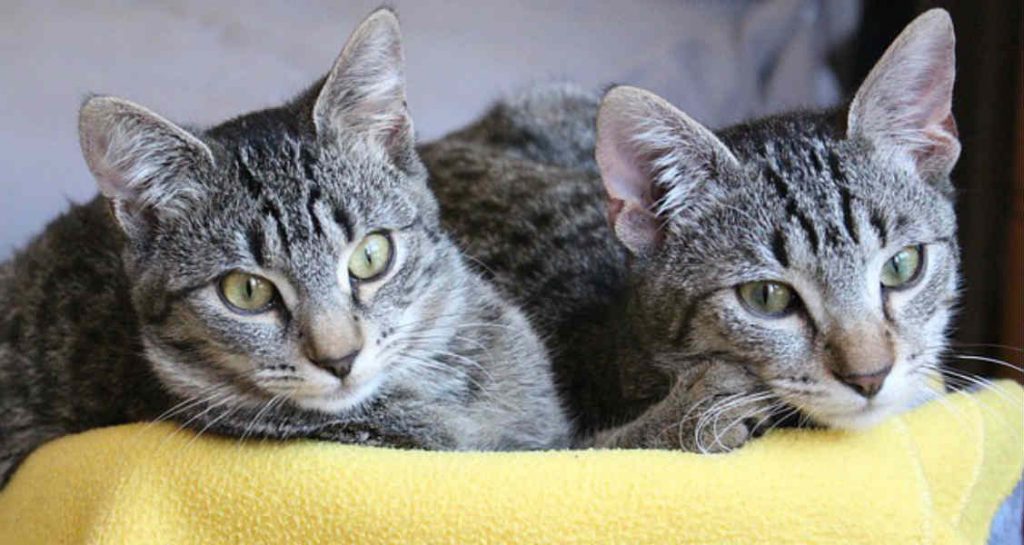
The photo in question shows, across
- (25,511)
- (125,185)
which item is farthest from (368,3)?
(25,511)

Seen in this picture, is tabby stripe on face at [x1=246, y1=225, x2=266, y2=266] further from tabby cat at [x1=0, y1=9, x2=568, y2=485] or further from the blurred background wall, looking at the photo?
the blurred background wall

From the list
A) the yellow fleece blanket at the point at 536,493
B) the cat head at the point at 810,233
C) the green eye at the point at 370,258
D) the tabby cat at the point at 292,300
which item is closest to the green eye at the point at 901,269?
the cat head at the point at 810,233

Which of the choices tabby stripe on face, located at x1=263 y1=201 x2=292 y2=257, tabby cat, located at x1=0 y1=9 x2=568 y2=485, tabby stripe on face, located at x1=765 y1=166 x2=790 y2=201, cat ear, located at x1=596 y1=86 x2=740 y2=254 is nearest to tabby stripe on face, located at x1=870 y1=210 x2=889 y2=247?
tabby stripe on face, located at x1=765 y1=166 x2=790 y2=201

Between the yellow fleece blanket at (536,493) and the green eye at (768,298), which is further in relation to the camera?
the green eye at (768,298)

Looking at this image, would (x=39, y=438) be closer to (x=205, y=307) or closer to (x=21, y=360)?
(x=21, y=360)

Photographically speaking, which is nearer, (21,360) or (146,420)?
(146,420)

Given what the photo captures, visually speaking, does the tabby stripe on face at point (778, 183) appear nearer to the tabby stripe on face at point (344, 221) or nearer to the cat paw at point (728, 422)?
the cat paw at point (728, 422)
